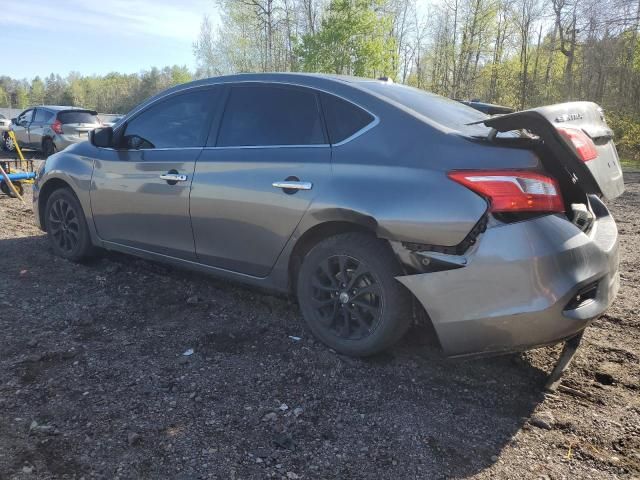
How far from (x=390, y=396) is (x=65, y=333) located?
7.44 ft

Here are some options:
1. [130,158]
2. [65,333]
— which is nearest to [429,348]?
[65,333]

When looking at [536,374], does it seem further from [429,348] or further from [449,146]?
[449,146]

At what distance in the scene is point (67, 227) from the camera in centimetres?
504

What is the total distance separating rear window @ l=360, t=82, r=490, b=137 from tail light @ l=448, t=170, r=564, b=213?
14.4 inches

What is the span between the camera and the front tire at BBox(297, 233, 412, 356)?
2.96m

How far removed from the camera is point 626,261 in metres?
5.38

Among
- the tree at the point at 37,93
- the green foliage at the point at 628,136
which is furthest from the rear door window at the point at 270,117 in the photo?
the tree at the point at 37,93

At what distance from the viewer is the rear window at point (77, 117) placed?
590 inches

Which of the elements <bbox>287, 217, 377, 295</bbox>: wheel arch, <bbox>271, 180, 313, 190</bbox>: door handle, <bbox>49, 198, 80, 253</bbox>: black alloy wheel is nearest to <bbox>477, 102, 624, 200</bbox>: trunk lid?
<bbox>287, 217, 377, 295</bbox>: wheel arch

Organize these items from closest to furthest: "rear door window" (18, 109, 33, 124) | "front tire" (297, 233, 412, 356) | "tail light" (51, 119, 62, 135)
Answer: "front tire" (297, 233, 412, 356), "tail light" (51, 119, 62, 135), "rear door window" (18, 109, 33, 124)

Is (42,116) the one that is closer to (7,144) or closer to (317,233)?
(7,144)

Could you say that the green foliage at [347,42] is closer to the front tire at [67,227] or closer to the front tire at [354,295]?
the front tire at [67,227]

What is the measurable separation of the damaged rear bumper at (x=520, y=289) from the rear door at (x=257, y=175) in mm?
1007

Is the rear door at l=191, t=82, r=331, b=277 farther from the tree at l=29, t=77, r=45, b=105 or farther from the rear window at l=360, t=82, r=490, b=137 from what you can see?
the tree at l=29, t=77, r=45, b=105
